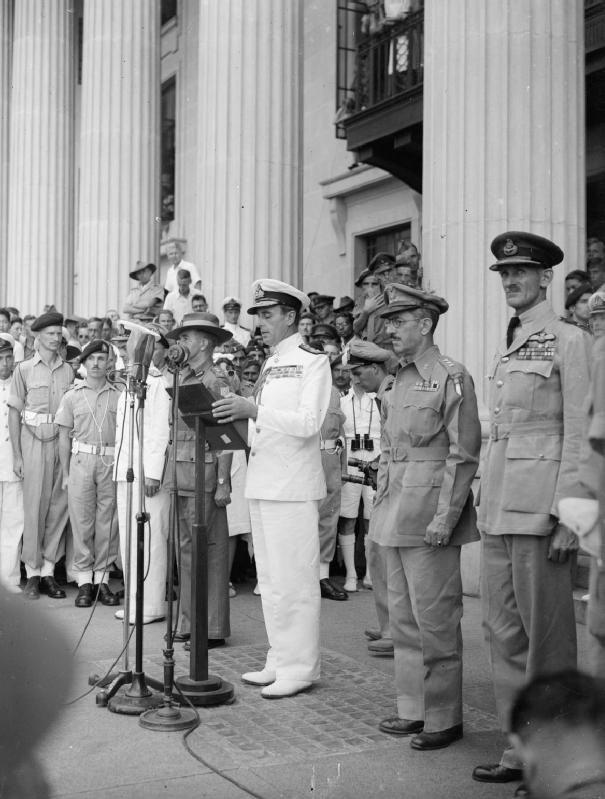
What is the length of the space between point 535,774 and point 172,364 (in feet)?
11.2

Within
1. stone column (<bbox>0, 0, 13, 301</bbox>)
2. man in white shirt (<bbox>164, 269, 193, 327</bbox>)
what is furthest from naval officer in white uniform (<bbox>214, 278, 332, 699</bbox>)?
stone column (<bbox>0, 0, 13, 301</bbox>)

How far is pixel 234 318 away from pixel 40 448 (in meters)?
3.37

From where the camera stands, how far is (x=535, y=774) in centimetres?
312

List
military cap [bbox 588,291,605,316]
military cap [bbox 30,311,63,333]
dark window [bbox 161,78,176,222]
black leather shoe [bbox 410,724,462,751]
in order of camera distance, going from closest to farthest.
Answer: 1. military cap [bbox 588,291,605,316]
2. black leather shoe [bbox 410,724,462,751]
3. military cap [bbox 30,311,63,333]
4. dark window [bbox 161,78,176,222]

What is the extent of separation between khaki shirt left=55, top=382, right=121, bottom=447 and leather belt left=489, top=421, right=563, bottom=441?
16.2 ft

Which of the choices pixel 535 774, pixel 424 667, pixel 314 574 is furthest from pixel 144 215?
pixel 535 774

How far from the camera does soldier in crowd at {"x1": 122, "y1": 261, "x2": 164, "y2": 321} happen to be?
13766 mm

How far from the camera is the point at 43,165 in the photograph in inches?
763

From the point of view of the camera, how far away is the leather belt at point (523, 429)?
4.75 meters

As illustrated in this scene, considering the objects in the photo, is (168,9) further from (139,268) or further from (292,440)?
(292,440)

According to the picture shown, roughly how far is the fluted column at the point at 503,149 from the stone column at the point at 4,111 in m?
15.7

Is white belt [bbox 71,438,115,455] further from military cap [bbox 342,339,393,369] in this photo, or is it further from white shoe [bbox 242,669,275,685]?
white shoe [bbox 242,669,275,685]

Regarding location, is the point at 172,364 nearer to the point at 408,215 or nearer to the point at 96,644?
the point at 96,644

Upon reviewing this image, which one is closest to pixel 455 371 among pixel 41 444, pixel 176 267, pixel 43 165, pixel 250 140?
pixel 41 444
